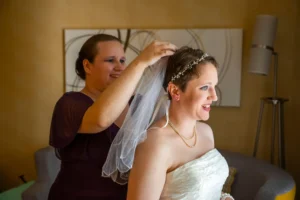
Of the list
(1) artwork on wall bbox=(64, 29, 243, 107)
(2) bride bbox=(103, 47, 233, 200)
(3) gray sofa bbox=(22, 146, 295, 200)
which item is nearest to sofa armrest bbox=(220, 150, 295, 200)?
(3) gray sofa bbox=(22, 146, 295, 200)

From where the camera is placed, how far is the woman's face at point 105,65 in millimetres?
1448

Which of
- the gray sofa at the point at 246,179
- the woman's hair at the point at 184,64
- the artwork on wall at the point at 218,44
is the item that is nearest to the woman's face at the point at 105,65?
the woman's hair at the point at 184,64

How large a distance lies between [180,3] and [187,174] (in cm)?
217

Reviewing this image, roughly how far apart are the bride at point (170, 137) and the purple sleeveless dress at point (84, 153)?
0.06m

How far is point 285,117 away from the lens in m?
3.07

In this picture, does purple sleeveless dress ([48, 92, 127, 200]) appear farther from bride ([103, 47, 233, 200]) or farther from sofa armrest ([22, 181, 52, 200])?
sofa armrest ([22, 181, 52, 200])

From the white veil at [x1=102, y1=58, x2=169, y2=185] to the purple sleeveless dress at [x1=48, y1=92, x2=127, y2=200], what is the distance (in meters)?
0.06

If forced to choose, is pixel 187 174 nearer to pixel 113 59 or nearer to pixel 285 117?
pixel 113 59

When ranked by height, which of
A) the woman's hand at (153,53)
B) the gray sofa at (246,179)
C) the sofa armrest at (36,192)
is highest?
the woman's hand at (153,53)

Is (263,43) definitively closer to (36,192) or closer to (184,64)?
(184,64)

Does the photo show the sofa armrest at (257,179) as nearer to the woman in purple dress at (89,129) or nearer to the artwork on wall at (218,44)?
the artwork on wall at (218,44)

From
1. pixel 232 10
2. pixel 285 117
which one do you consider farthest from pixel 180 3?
pixel 285 117

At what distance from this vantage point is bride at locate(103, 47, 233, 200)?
4.04 feet

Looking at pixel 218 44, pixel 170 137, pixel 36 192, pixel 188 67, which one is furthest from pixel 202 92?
pixel 218 44
